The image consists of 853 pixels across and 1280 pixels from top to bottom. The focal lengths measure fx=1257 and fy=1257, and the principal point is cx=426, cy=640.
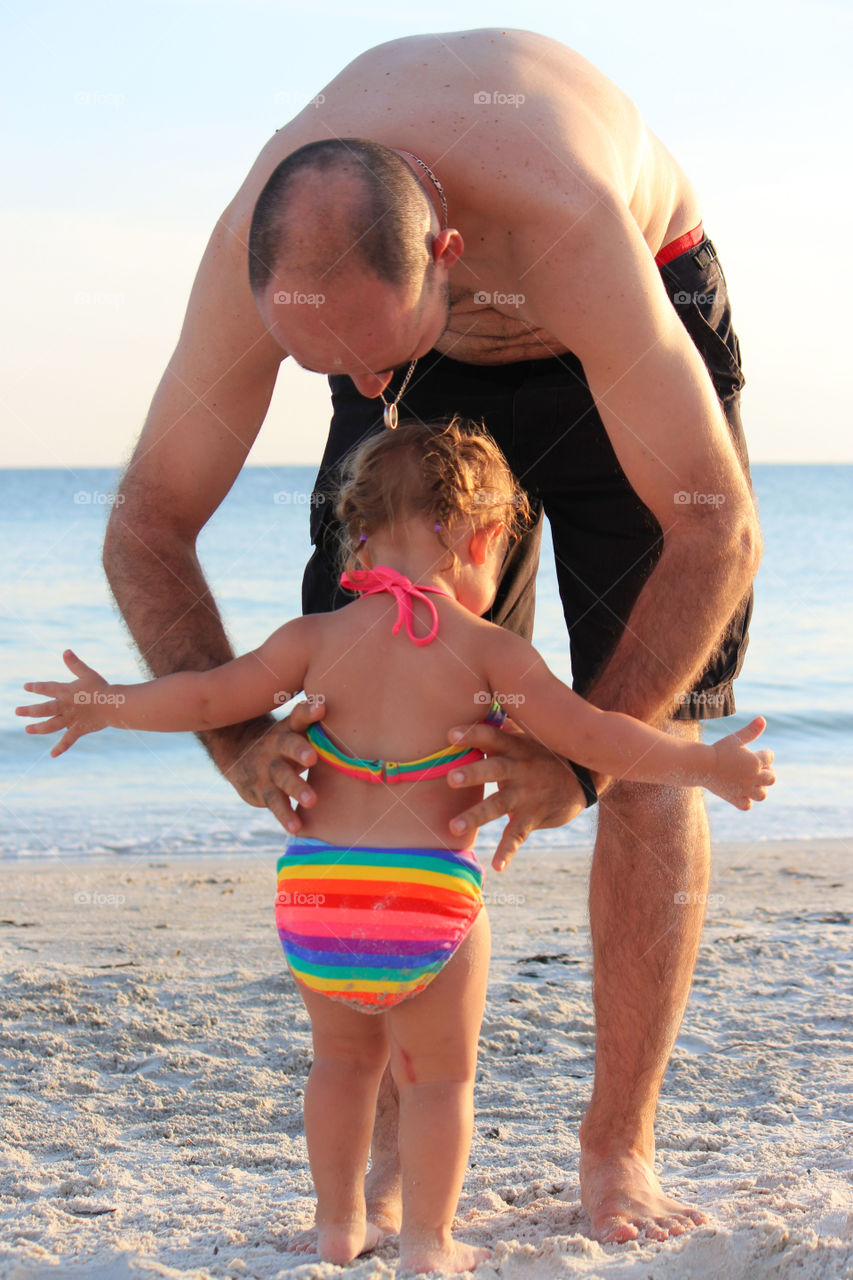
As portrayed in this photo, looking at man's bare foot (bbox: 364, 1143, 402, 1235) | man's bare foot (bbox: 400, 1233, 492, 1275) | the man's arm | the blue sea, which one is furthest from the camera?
the blue sea

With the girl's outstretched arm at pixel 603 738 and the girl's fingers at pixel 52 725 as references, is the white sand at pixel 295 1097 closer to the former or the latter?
the girl's outstretched arm at pixel 603 738

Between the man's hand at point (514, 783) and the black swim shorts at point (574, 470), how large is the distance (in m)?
0.49

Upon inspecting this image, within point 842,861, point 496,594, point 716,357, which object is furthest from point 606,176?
point 842,861

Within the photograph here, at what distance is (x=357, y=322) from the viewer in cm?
220

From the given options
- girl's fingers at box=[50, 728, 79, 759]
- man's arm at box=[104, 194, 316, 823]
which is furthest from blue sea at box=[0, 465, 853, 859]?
girl's fingers at box=[50, 728, 79, 759]

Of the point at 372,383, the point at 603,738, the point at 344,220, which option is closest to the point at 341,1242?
the point at 603,738

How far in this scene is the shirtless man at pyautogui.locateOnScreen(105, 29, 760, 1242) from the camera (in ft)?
7.32

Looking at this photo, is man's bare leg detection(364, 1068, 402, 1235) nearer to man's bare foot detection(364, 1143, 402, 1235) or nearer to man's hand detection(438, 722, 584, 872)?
man's bare foot detection(364, 1143, 402, 1235)

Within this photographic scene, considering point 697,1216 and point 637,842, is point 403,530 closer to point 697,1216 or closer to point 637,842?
point 637,842

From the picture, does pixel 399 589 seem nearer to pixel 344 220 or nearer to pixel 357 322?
pixel 357 322

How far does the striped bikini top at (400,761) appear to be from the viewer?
216 centimetres

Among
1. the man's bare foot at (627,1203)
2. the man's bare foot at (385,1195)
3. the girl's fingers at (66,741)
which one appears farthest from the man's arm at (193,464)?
the man's bare foot at (627,1203)

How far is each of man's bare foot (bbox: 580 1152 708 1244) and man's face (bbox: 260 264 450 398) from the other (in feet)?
5.23

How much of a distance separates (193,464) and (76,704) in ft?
2.09
